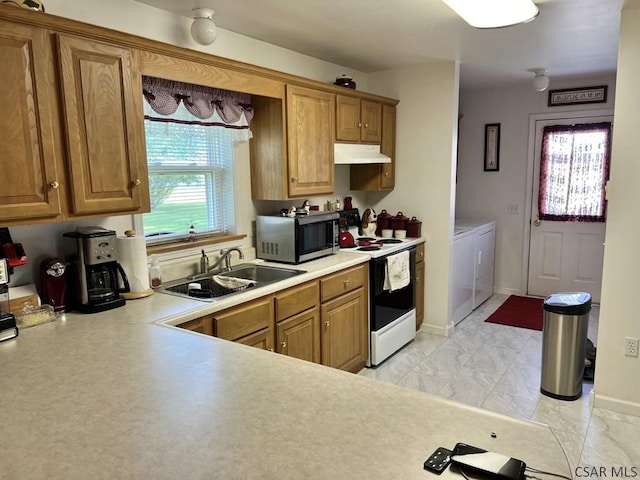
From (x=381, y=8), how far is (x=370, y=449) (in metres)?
2.36

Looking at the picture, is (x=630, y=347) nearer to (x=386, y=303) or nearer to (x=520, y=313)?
(x=386, y=303)

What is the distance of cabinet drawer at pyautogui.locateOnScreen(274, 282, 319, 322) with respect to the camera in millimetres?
2602

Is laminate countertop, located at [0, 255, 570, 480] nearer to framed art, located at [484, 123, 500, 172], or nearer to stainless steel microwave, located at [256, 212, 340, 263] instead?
stainless steel microwave, located at [256, 212, 340, 263]

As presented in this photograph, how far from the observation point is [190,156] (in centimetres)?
293

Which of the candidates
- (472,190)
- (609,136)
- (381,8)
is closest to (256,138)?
(381,8)

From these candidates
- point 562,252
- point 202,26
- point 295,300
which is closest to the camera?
point 202,26

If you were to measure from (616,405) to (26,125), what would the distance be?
11.3ft

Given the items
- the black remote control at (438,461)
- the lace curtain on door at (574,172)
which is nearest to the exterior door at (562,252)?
the lace curtain on door at (574,172)

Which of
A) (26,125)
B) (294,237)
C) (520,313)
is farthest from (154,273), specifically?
(520,313)

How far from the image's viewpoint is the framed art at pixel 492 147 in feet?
17.7

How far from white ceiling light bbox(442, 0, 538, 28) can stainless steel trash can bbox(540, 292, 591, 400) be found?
1.74 m

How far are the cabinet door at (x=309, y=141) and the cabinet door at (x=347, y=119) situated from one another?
0.29 ft

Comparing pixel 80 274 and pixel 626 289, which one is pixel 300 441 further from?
pixel 626 289

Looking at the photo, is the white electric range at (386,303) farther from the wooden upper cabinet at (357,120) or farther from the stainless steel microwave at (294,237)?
the wooden upper cabinet at (357,120)
